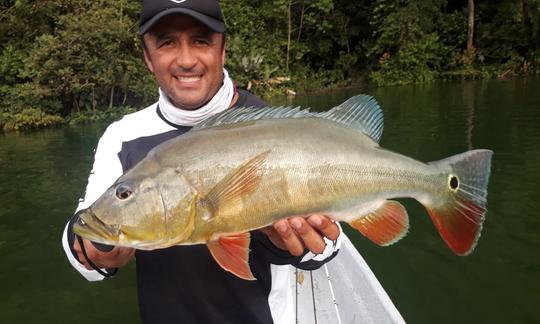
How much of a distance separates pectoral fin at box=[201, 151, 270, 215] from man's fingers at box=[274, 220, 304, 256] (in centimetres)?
22

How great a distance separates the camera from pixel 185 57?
2219 millimetres

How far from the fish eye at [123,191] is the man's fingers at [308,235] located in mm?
647

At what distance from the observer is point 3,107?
18.2 meters

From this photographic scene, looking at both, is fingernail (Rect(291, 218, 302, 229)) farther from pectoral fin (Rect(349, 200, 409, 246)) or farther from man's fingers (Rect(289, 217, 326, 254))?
pectoral fin (Rect(349, 200, 409, 246))

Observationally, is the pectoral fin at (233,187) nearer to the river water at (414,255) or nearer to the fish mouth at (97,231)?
the fish mouth at (97,231)

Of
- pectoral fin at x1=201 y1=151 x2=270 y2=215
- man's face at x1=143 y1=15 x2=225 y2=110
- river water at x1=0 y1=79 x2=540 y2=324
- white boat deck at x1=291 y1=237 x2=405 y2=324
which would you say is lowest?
river water at x1=0 y1=79 x2=540 y2=324

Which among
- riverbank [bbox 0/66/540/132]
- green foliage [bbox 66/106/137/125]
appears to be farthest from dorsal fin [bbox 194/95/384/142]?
riverbank [bbox 0/66/540/132]

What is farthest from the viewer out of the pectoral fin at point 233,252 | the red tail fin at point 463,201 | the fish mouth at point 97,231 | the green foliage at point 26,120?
the green foliage at point 26,120

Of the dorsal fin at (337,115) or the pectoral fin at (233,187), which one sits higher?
the dorsal fin at (337,115)

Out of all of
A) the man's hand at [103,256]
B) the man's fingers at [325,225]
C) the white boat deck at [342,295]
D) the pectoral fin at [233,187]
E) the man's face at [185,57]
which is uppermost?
the man's face at [185,57]

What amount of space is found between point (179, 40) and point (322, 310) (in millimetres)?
2206

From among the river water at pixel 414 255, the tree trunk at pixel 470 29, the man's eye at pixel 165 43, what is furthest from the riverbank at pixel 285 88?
the man's eye at pixel 165 43

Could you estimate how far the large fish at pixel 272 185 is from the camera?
180cm

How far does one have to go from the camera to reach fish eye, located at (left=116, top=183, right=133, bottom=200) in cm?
180
